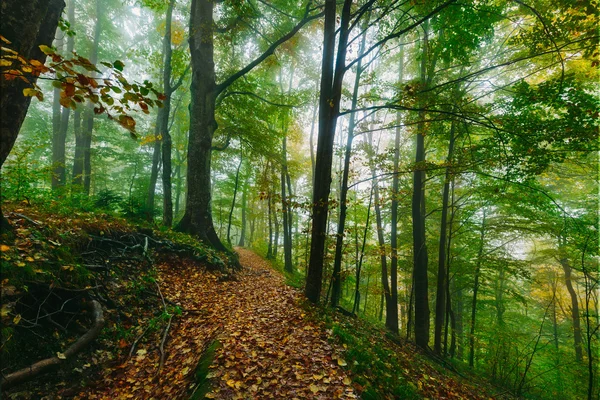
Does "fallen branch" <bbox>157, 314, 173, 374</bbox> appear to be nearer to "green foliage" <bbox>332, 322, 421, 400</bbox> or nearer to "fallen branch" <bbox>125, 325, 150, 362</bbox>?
"fallen branch" <bbox>125, 325, 150, 362</bbox>

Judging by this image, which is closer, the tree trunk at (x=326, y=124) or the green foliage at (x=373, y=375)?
the green foliage at (x=373, y=375)

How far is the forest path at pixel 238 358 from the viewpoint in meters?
2.83

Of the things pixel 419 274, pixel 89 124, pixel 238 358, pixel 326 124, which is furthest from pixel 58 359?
pixel 89 124

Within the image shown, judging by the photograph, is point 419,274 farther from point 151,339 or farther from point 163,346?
point 151,339

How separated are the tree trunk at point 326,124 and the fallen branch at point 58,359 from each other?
3664mm

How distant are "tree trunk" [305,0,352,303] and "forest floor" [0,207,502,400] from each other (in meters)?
1.41

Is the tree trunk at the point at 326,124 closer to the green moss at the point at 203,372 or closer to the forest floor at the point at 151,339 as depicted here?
the forest floor at the point at 151,339

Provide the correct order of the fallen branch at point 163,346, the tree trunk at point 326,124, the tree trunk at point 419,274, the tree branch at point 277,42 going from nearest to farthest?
the fallen branch at point 163,346
the tree trunk at point 326,124
the tree branch at point 277,42
the tree trunk at point 419,274

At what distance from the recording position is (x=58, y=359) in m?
2.97

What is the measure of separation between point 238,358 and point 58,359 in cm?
212

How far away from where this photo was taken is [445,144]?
28.5 feet

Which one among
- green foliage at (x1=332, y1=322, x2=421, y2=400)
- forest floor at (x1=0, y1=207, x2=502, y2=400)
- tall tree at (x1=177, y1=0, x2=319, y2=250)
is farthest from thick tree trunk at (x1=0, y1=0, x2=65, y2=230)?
tall tree at (x1=177, y1=0, x2=319, y2=250)

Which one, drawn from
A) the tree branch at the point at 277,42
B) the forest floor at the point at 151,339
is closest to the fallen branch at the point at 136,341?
the forest floor at the point at 151,339

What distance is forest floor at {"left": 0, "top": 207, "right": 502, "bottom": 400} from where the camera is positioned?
2871mm
